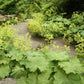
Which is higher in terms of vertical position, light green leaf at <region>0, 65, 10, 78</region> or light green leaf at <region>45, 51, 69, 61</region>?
light green leaf at <region>45, 51, 69, 61</region>

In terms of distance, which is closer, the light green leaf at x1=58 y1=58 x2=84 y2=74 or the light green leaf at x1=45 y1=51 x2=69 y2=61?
the light green leaf at x1=58 y1=58 x2=84 y2=74

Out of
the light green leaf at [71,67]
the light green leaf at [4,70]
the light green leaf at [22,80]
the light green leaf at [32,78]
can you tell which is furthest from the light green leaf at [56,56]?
the light green leaf at [4,70]

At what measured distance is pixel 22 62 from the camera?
101 inches

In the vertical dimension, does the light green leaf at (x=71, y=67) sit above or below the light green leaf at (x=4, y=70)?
above

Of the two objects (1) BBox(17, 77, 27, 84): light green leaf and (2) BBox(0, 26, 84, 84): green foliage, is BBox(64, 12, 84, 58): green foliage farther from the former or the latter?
(1) BBox(17, 77, 27, 84): light green leaf

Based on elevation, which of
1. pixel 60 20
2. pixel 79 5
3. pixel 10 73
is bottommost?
pixel 10 73

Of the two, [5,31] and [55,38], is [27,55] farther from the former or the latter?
[55,38]

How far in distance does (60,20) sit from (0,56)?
133 inches

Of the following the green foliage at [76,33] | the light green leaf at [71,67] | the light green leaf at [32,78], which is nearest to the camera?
the light green leaf at [71,67]

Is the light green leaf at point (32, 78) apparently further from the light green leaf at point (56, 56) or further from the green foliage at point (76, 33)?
the green foliage at point (76, 33)

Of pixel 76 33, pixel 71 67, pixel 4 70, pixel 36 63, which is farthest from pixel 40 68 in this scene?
pixel 76 33

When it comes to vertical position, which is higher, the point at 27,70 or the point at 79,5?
the point at 79,5

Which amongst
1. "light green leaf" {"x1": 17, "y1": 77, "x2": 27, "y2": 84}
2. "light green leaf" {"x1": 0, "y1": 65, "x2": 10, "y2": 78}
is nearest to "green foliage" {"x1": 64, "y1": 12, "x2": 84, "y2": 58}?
"light green leaf" {"x1": 17, "y1": 77, "x2": 27, "y2": 84}

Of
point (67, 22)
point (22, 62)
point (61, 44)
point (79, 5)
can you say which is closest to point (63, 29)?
point (67, 22)
